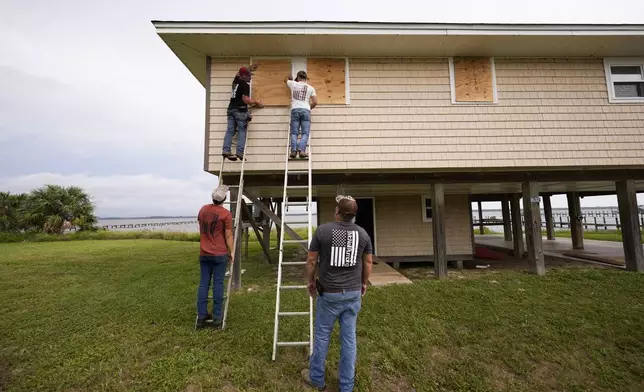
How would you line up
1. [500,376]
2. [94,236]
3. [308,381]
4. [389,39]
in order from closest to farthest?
[308,381], [500,376], [389,39], [94,236]

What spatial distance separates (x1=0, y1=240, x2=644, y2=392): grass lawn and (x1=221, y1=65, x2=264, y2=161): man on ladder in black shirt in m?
3.10

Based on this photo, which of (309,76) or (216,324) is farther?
(309,76)

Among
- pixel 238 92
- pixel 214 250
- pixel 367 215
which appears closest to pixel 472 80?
pixel 367 215

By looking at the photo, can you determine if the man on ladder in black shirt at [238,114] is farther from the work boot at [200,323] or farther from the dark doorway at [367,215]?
the dark doorway at [367,215]

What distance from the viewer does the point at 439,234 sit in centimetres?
770

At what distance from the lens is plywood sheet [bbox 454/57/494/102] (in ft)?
24.0

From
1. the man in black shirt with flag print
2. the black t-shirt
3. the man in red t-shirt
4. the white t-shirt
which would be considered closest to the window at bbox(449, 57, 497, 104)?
the white t-shirt

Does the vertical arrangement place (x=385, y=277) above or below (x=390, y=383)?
above

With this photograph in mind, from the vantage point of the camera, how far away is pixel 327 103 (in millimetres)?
7082

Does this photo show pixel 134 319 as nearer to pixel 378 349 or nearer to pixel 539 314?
pixel 378 349

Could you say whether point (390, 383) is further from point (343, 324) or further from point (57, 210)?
point (57, 210)

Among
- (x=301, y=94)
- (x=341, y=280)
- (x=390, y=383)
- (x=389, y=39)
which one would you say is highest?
(x=389, y=39)

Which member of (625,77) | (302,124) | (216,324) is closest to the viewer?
(216,324)

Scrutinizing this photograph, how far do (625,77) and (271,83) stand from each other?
9029mm
